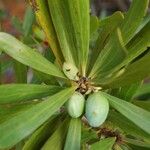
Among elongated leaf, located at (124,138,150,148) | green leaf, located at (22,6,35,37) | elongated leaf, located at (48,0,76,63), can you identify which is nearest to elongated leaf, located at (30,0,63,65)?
elongated leaf, located at (48,0,76,63)

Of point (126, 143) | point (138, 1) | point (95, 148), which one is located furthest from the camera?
point (126, 143)

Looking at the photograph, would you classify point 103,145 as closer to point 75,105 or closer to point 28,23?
point 75,105

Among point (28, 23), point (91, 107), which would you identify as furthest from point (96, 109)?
point (28, 23)

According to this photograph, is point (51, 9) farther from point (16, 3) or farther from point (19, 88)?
point (16, 3)

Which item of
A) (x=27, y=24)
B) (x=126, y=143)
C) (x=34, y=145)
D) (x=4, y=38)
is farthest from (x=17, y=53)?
(x=27, y=24)

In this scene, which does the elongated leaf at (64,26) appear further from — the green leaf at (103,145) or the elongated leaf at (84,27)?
the green leaf at (103,145)

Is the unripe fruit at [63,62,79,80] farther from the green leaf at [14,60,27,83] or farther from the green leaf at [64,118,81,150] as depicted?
the green leaf at [14,60,27,83]
